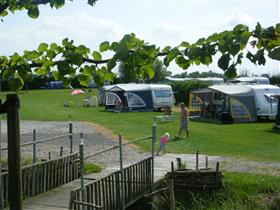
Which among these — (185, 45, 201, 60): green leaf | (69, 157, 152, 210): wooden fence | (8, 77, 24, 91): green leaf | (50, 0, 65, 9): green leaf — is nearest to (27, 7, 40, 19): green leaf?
(50, 0, 65, 9): green leaf

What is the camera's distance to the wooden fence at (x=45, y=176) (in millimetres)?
8688

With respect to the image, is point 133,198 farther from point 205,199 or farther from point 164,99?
point 164,99

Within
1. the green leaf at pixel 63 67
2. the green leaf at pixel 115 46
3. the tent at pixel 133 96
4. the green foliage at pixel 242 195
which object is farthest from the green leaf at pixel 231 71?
the tent at pixel 133 96

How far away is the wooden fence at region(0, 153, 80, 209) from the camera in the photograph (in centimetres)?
869

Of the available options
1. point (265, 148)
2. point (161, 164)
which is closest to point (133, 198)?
point (161, 164)

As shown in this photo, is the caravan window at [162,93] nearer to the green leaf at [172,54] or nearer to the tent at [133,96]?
the tent at [133,96]

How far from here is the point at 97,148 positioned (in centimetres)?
1816

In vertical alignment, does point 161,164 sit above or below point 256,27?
below

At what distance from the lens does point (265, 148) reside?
18094mm

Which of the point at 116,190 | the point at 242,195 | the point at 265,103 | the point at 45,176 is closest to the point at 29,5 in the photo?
the point at 116,190

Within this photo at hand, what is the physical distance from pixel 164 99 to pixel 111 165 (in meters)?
24.2

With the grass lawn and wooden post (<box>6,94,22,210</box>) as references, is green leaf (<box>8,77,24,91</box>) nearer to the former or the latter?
wooden post (<box>6,94,22,210</box>)

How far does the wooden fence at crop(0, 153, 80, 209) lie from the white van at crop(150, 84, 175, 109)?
26.6m

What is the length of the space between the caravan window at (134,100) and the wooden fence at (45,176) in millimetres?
25656
